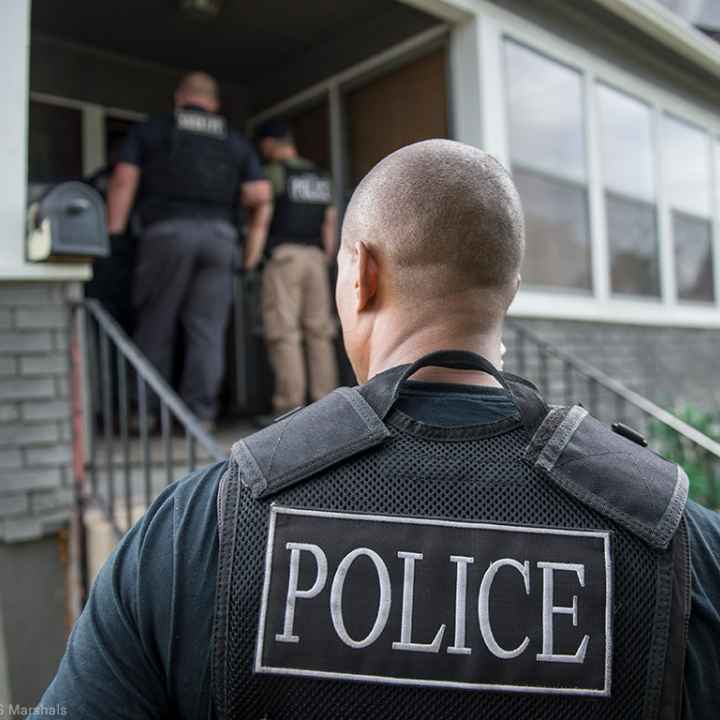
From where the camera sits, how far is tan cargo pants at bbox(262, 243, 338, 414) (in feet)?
15.1

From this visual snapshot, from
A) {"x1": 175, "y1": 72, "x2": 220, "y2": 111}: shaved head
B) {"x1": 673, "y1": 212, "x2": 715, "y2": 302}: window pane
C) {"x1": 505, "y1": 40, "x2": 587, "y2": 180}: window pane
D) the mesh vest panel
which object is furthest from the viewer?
{"x1": 673, "y1": 212, "x2": 715, "y2": 302}: window pane

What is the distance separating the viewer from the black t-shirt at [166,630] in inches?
37.9

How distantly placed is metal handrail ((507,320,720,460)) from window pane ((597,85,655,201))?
1.87m

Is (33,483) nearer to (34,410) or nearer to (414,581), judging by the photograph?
(34,410)

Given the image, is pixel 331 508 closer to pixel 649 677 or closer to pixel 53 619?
pixel 649 677

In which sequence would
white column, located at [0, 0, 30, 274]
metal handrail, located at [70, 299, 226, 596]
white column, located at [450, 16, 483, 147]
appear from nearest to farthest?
metal handrail, located at [70, 299, 226, 596] → white column, located at [0, 0, 30, 274] → white column, located at [450, 16, 483, 147]

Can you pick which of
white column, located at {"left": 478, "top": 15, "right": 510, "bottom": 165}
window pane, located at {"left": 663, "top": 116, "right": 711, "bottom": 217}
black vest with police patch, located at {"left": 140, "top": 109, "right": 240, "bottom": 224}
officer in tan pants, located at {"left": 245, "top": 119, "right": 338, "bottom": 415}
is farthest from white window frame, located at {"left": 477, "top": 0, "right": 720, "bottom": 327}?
black vest with police patch, located at {"left": 140, "top": 109, "right": 240, "bottom": 224}

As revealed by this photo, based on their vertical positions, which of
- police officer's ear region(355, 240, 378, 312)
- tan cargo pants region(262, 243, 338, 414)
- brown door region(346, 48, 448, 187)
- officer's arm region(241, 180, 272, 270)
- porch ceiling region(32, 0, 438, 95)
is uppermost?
porch ceiling region(32, 0, 438, 95)

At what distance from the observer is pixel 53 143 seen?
17.2 feet

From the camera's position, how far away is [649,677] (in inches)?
37.2

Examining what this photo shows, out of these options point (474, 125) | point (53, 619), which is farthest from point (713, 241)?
point (53, 619)

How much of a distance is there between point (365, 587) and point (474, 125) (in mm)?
4339

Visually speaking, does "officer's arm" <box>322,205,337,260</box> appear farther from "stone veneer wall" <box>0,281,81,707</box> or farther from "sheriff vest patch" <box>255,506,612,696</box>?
"sheriff vest patch" <box>255,506,612,696</box>

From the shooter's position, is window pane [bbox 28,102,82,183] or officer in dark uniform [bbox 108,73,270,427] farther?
window pane [bbox 28,102,82,183]
